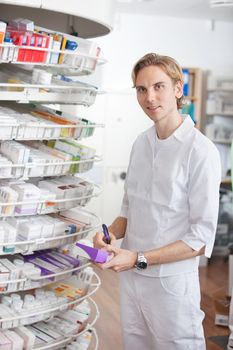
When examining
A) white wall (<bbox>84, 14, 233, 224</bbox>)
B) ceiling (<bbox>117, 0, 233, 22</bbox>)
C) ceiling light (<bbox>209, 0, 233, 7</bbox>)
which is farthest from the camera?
white wall (<bbox>84, 14, 233, 224</bbox>)

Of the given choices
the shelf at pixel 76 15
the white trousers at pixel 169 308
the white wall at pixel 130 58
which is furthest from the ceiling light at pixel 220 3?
the white trousers at pixel 169 308

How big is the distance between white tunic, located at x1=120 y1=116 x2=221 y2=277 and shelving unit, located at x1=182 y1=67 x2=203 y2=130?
3784mm

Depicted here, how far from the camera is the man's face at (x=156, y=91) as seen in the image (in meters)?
1.61

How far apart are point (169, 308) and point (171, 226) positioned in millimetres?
251

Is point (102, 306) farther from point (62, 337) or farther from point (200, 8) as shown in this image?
point (200, 8)

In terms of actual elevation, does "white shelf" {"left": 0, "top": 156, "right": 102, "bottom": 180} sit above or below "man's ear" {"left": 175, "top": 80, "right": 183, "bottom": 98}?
below

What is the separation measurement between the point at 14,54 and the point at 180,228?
693mm

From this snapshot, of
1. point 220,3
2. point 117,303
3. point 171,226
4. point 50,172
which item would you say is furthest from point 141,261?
point 220,3

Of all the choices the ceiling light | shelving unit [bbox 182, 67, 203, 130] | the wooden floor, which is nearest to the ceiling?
the ceiling light

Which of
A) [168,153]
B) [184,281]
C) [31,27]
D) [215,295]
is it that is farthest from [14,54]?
[215,295]

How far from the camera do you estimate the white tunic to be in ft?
5.23

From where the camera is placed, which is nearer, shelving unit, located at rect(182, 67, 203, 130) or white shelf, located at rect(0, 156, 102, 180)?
white shelf, located at rect(0, 156, 102, 180)

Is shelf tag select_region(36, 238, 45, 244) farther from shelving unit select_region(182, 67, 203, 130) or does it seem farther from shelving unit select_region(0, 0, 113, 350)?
shelving unit select_region(182, 67, 203, 130)

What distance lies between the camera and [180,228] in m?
1.66
